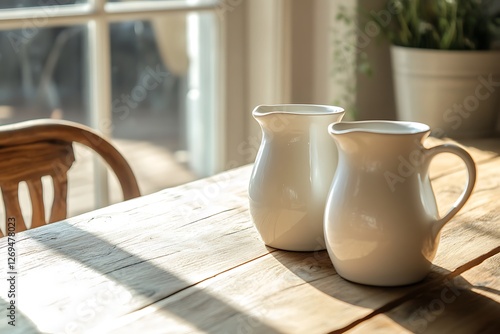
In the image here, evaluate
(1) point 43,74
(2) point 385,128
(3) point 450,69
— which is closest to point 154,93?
(1) point 43,74

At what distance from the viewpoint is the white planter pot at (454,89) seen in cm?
182

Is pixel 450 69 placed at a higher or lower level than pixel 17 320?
higher

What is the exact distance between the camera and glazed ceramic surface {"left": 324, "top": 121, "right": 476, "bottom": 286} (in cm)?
88

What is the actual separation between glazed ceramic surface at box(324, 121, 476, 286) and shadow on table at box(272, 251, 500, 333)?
0.02 metres

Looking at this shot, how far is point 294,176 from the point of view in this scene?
3.24 ft

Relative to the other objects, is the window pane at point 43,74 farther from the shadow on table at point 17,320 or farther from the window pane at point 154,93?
the shadow on table at point 17,320

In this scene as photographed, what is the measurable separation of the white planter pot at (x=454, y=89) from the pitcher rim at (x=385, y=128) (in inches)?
36.4

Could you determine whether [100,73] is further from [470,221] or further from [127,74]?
[470,221]

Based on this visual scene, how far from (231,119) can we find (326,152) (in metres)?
1.10

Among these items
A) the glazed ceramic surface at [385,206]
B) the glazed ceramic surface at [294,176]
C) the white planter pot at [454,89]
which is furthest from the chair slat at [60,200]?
the white planter pot at [454,89]

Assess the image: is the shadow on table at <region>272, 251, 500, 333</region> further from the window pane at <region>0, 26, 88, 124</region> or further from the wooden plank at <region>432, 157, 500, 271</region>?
the window pane at <region>0, 26, 88, 124</region>

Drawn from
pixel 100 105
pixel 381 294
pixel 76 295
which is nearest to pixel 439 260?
pixel 381 294

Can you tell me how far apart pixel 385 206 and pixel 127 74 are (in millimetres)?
1112

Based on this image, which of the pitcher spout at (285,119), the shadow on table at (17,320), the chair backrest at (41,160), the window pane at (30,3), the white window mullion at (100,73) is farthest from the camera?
the white window mullion at (100,73)
